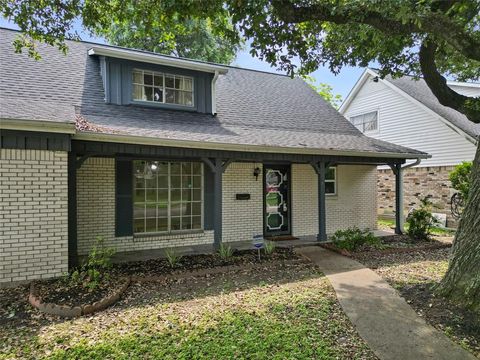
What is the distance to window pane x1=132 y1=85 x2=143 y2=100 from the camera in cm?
859

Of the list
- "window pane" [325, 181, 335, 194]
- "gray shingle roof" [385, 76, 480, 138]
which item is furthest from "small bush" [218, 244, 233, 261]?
"gray shingle roof" [385, 76, 480, 138]

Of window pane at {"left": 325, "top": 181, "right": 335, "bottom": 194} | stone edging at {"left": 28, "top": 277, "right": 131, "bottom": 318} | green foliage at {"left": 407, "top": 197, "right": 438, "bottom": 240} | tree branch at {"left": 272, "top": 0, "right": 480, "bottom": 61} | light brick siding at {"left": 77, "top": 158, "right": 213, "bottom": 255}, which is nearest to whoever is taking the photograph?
stone edging at {"left": 28, "top": 277, "right": 131, "bottom": 318}

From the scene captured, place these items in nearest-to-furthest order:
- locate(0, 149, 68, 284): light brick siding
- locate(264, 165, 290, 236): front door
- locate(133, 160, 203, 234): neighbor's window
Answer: locate(0, 149, 68, 284): light brick siding → locate(133, 160, 203, 234): neighbor's window → locate(264, 165, 290, 236): front door

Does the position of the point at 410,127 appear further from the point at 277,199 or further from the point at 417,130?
the point at 277,199

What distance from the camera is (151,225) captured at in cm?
827

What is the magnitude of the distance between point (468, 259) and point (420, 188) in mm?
10234

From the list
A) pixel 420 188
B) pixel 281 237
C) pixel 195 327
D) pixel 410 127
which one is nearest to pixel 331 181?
pixel 281 237

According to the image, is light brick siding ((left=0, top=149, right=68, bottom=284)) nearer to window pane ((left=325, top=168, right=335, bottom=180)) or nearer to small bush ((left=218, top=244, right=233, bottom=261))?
small bush ((left=218, top=244, right=233, bottom=261))

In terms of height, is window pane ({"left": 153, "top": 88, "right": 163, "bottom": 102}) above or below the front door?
above

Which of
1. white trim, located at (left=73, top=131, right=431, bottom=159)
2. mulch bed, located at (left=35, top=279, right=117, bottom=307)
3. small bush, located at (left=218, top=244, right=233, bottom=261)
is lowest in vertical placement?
mulch bed, located at (left=35, top=279, right=117, bottom=307)

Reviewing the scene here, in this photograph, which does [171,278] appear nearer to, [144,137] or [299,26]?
[144,137]

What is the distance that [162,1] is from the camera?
527cm

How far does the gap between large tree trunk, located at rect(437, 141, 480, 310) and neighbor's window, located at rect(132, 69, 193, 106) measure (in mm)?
6993

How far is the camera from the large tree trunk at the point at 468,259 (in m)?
4.27
